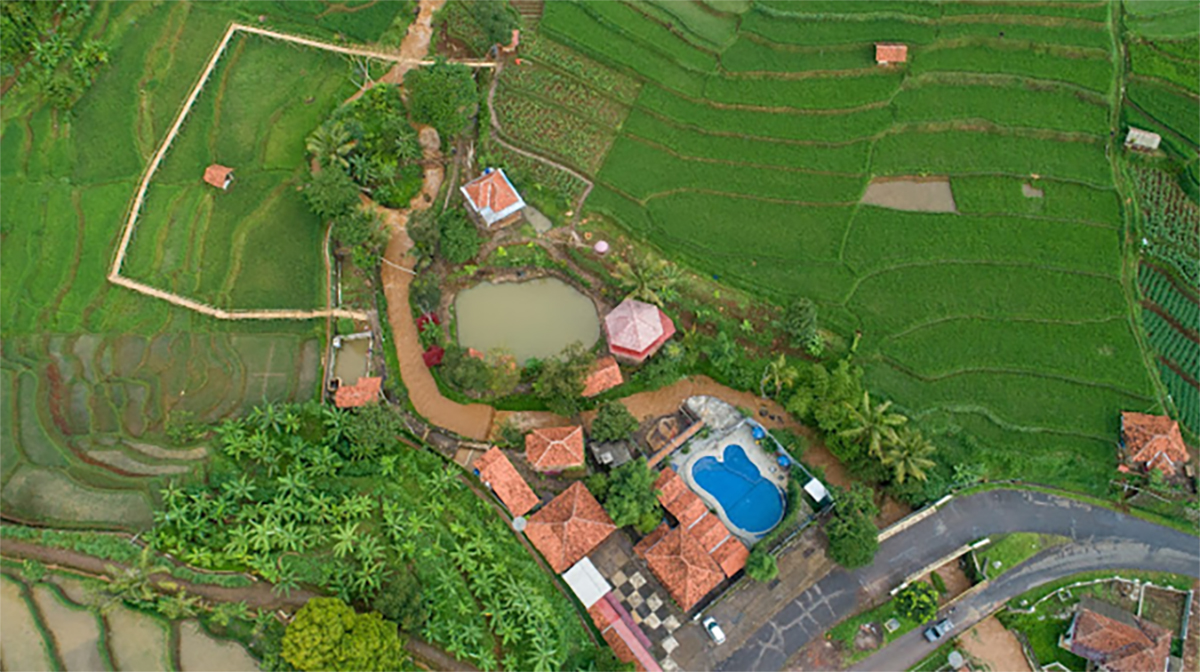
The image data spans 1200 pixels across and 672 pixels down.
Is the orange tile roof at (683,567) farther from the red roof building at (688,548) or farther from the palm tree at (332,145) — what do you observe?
the palm tree at (332,145)

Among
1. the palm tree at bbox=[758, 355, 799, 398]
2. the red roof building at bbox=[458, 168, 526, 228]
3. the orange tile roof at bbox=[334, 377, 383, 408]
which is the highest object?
the red roof building at bbox=[458, 168, 526, 228]

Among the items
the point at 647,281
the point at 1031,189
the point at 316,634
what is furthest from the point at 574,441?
the point at 1031,189

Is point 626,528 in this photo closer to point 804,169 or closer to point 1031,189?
point 804,169

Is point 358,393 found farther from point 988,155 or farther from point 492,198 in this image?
point 988,155

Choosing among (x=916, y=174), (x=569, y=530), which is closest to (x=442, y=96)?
(x=569, y=530)

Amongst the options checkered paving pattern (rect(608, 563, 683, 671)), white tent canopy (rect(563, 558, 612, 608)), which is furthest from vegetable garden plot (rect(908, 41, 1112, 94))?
white tent canopy (rect(563, 558, 612, 608))

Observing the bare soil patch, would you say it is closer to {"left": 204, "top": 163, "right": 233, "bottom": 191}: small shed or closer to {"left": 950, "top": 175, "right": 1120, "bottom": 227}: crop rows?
{"left": 950, "top": 175, "right": 1120, "bottom": 227}: crop rows

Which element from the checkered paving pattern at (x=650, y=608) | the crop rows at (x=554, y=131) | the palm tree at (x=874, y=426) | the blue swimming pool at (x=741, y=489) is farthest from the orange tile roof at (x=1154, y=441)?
the crop rows at (x=554, y=131)
